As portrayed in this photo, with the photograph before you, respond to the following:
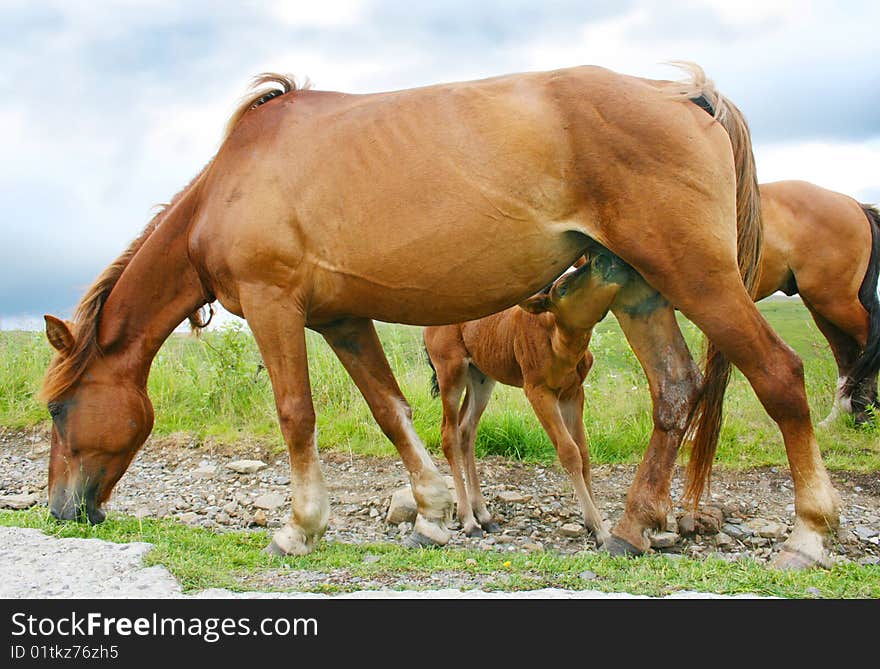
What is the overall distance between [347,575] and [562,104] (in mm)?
2744

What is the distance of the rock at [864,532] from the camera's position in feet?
20.3

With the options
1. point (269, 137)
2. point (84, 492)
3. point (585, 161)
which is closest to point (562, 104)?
point (585, 161)

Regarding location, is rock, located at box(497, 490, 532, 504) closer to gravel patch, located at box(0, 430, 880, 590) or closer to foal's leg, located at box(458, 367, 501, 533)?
gravel patch, located at box(0, 430, 880, 590)

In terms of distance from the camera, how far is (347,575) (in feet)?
13.8

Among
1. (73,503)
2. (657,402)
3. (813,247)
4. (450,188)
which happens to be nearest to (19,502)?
(73,503)

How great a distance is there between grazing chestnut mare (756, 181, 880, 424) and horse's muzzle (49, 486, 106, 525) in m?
7.32

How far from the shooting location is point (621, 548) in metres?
4.75

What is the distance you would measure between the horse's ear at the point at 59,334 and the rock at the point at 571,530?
3861mm

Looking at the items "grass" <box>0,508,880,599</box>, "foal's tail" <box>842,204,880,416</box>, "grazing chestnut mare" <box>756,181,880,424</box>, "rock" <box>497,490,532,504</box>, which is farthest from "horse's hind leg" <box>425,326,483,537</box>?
"foal's tail" <box>842,204,880,416</box>

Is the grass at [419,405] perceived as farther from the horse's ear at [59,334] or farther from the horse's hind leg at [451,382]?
the horse's ear at [59,334]


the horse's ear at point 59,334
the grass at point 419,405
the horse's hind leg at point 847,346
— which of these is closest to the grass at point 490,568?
the horse's ear at point 59,334

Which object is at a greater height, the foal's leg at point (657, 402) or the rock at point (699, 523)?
the foal's leg at point (657, 402)

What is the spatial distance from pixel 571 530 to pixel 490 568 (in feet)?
7.18
